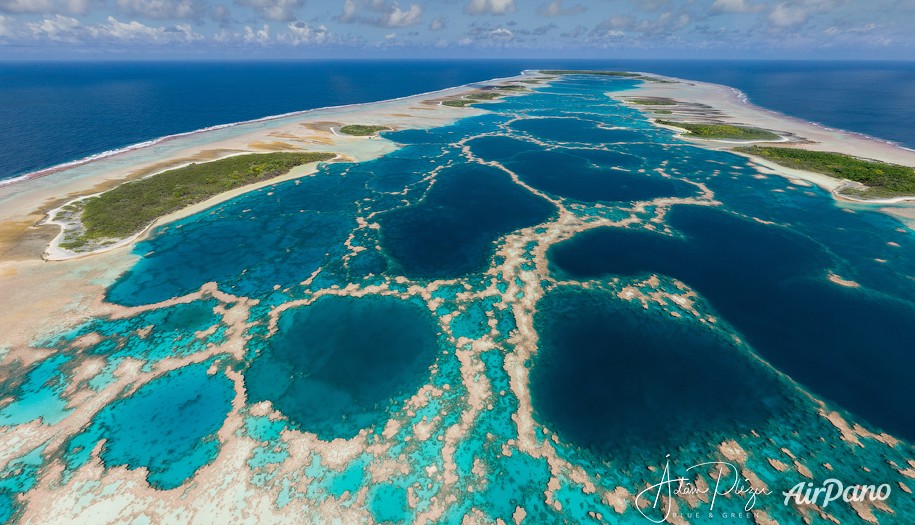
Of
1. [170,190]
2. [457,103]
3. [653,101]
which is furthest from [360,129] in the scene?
[653,101]

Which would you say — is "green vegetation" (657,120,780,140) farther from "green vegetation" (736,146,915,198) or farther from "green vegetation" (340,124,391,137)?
"green vegetation" (340,124,391,137)

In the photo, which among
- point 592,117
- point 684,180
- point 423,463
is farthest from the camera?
point 592,117

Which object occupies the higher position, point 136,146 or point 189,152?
point 136,146

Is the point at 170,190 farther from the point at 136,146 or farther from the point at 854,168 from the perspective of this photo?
the point at 854,168

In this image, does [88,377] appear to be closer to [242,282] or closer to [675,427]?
[242,282]

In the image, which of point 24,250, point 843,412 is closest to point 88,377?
point 24,250

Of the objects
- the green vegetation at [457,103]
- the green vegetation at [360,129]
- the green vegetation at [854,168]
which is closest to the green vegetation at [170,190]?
the green vegetation at [360,129]

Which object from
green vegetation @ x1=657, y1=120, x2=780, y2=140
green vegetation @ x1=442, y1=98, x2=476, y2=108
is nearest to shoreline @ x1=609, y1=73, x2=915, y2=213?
green vegetation @ x1=657, y1=120, x2=780, y2=140
